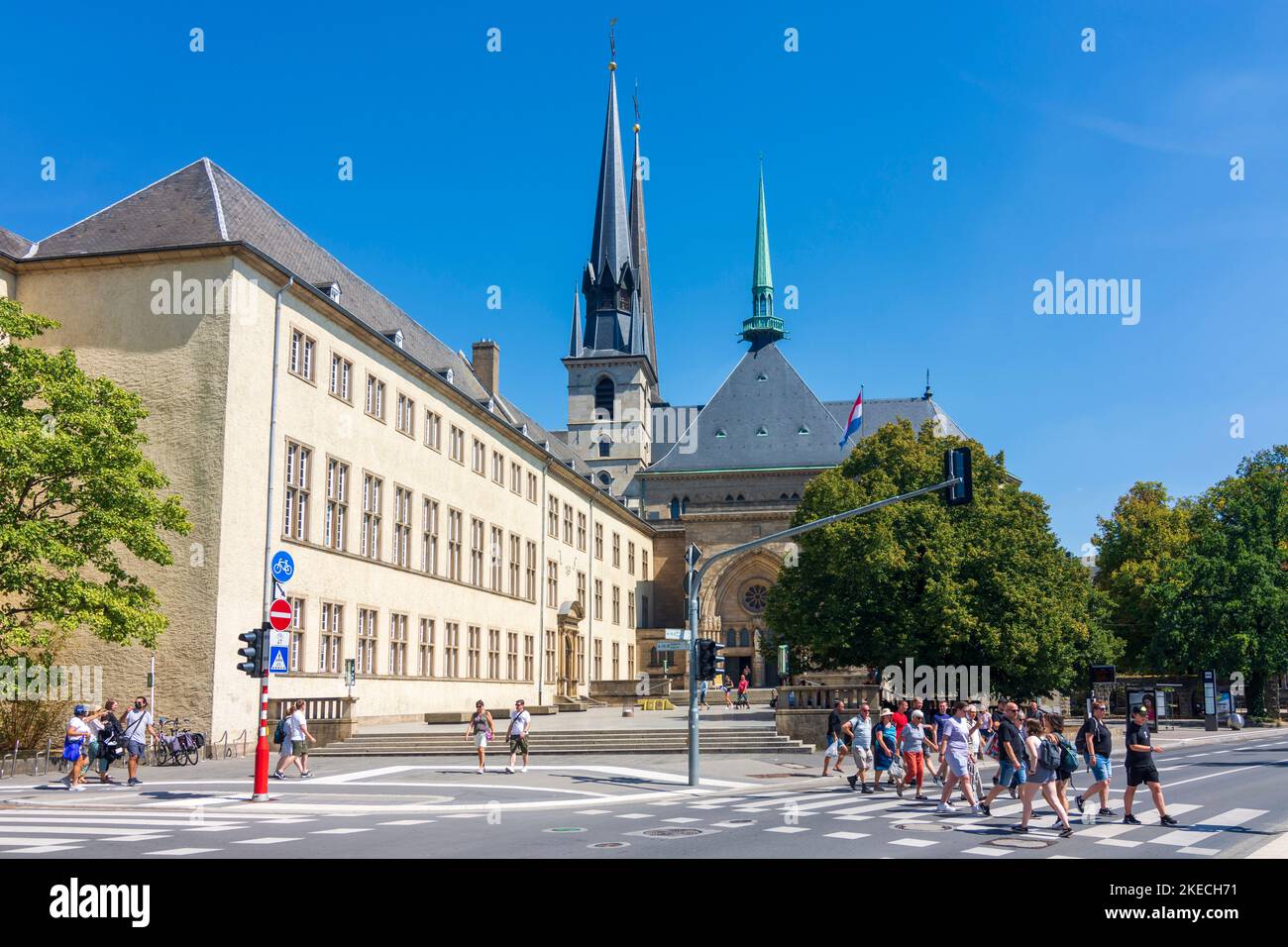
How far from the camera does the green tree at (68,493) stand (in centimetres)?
2495

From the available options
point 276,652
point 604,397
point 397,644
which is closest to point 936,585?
point 397,644

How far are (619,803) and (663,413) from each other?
8234 centimetres

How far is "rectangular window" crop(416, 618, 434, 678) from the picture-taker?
4462 cm

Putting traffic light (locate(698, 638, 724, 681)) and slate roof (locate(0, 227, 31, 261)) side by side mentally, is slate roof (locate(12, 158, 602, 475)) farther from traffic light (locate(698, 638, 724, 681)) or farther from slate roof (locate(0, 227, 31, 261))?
traffic light (locate(698, 638, 724, 681))

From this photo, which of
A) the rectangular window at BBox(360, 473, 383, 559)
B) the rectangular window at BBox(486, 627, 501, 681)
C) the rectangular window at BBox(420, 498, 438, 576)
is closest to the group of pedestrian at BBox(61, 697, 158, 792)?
the rectangular window at BBox(360, 473, 383, 559)

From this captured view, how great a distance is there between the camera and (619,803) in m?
21.2

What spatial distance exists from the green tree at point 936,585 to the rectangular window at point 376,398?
18622 millimetres

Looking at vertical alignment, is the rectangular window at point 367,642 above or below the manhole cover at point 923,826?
above

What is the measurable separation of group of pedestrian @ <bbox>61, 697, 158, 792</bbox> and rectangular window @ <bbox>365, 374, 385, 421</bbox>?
17.6m

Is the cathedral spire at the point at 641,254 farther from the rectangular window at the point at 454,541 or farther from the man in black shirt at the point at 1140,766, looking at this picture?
the man in black shirt at the point at 1140,766

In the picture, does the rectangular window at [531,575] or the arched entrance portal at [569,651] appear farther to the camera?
the arched entrance portal at [569,651]

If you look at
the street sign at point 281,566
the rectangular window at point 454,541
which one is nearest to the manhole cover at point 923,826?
the street sign at point 281,566

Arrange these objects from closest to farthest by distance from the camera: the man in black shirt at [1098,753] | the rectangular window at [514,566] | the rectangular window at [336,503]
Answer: the man in black shirt at [1098,753]
the rectangular window at [336,503]
the rectangular window at [514,566]

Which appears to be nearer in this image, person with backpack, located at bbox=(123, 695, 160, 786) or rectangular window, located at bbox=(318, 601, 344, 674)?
person with backpack, located at bbox=(123, 695, 160, 786)
